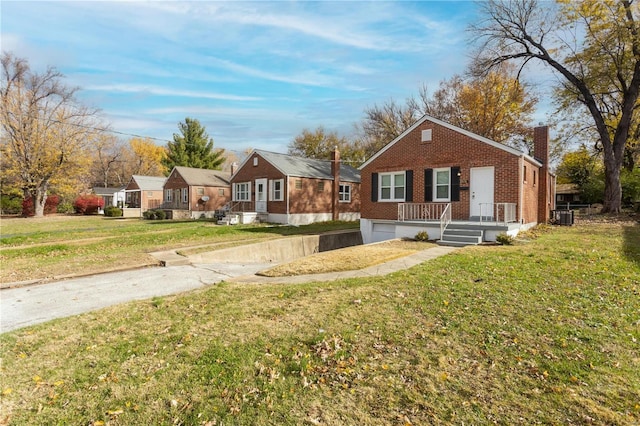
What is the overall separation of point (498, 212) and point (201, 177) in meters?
27.6

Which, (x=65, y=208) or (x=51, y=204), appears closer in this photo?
(x=51, y=204)

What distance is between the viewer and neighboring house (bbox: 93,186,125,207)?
1856 inches

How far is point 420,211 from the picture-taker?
15695 mm

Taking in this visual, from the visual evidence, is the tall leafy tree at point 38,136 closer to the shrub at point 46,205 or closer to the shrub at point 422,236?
the shrub at point 46,205

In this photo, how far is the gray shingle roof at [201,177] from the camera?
32.2 metres

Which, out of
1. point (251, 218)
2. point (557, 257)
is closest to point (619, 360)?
point (557, 257)

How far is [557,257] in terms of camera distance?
28.4ft

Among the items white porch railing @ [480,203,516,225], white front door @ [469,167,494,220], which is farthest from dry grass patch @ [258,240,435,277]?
white front door @ [469,167,494,220]

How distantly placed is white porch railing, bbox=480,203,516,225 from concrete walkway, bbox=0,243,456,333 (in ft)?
14.8

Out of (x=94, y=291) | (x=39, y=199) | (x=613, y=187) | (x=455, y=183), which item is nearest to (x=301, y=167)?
(x=455, y=183)

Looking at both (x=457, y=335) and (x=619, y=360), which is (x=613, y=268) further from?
(x=457, y=335)

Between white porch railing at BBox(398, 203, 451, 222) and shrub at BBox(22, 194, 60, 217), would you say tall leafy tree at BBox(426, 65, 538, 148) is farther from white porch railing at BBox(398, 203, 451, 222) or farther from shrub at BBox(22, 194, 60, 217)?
shrub at BBox(22, 194, 60, 217)

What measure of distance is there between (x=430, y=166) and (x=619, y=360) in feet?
41.0

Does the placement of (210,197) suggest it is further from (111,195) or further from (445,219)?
(111,195)
